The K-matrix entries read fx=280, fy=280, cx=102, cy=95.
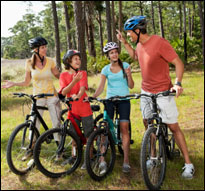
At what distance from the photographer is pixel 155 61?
3.92 meters

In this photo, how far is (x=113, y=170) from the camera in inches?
190

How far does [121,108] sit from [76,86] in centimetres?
81

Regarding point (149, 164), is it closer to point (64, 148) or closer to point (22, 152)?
point (64, 148)

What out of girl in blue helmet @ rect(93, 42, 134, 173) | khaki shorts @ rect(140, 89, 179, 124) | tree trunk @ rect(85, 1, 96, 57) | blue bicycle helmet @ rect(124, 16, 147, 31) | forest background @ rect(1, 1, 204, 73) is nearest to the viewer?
blue bicycle helmet @ rect(124, 16, 147, 31)

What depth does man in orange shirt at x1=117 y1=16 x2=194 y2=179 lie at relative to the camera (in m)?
3.82

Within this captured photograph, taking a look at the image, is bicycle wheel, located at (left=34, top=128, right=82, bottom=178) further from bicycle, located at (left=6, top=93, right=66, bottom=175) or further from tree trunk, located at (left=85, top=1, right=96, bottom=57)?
tree trunk, located at (left=85, top=1, right=96, bottom=57)

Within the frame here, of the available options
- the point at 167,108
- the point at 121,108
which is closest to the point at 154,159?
the point at 167,108

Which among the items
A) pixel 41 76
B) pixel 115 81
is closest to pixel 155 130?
pixel 115 81

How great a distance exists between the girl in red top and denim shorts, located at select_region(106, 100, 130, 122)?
33 centimetres

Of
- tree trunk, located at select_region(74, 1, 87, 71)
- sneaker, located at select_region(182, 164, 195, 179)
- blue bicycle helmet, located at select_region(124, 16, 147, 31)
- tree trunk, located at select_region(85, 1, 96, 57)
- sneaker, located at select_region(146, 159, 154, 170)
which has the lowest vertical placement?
sneaker, located at select_region(182, 164, 195, 179)

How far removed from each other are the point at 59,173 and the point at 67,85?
1492 millimetres

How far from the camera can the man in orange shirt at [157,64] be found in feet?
12.5

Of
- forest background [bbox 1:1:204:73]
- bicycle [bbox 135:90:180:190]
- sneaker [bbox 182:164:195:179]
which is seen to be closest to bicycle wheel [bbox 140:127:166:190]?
bicycle [bbox 135:90:180:190]

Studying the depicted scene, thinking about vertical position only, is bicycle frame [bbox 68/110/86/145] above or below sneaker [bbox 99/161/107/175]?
above
